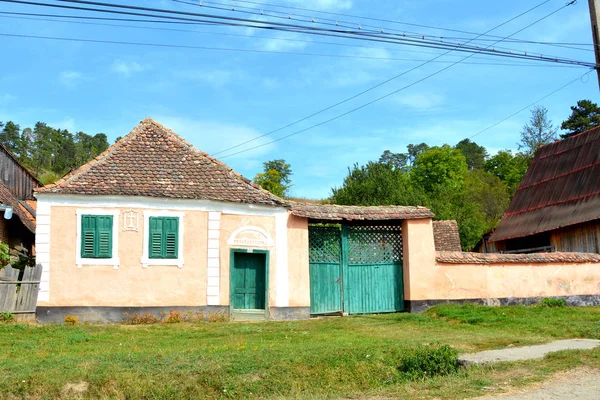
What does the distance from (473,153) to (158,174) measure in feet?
301

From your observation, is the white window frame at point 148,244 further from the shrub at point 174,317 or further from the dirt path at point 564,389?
the dirt path at point 564,389

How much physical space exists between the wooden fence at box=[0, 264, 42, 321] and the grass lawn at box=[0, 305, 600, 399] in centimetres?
183

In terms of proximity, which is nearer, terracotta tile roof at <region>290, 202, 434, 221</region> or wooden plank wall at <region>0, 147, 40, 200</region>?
terracotta tile roof at <region>290, 202, 434, 221</region>

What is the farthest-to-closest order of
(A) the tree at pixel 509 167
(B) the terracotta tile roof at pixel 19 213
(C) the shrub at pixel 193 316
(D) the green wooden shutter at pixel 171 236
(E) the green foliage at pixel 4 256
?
1. (A) the tree at pixel 509 167
2. (B) the terracotta tile roof at pixel 19 213
3. (E) the green foliage at pixel 4 256
4. (D) the green wooden shutter at pixel 171 236
5. (C) the shrub at pixel 193 316

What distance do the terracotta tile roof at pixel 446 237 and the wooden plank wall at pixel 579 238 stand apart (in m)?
4.26

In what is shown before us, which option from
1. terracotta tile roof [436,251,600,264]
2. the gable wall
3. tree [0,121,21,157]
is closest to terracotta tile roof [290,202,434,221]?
the gable wall

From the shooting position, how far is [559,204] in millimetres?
27688

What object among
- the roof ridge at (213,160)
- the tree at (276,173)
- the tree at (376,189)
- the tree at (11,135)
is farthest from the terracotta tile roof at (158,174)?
the tree at (11,135)

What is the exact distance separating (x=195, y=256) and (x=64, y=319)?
366 cm

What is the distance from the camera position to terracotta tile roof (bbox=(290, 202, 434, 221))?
58.2ft

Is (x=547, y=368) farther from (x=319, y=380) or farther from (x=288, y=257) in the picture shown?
(x=288, y=257)

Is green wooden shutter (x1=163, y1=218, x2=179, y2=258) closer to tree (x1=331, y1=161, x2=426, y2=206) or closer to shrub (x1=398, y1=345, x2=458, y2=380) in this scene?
shrub (x1=398, y1=345, x2=458, y2=380)

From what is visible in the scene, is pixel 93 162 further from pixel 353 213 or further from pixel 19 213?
pixel 353 213

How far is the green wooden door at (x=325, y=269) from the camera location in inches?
714
